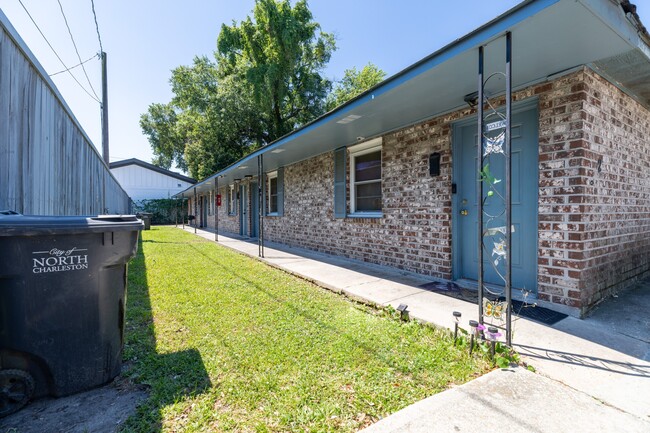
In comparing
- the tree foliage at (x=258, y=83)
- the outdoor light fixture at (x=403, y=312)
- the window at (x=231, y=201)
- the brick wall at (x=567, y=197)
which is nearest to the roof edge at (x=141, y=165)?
the tree foliage at (x=258, y=83)

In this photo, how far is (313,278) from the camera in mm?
4863

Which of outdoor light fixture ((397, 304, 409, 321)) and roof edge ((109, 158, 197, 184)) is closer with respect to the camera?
outdoor light fixture ((397, 304, 409, 321))

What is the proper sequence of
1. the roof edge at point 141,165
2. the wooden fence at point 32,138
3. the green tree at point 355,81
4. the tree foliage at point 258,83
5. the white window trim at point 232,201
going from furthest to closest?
the roof edge at point 141,165, the green tree at point 355,81, the tree foliage at point 258,83, the white window trim at point 232,201, the wooden fence at point 32,138

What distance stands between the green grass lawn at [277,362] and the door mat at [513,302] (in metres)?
1.00

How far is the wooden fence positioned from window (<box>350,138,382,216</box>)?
4671 millimetres

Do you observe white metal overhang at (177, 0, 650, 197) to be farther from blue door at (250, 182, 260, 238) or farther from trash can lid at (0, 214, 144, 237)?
blue door at (250, 182, 260, 238)

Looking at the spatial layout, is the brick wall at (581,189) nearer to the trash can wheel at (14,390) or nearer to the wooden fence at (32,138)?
the trash can wheel at (14,390)

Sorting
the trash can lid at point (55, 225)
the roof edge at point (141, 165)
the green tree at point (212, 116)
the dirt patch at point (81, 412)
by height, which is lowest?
the dirt patch at point (81, 412)

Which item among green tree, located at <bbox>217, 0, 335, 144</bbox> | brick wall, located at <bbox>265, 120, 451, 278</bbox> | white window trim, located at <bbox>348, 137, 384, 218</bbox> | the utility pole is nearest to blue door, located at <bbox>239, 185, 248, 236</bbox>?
the utility pole

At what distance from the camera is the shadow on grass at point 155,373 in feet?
5.79

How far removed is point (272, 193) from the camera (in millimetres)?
10414

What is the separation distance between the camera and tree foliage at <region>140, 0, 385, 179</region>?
58.7 ft

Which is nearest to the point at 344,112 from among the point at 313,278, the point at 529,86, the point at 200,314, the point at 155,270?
the point at 529,86

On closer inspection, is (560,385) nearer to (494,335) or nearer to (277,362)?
(494,335)
